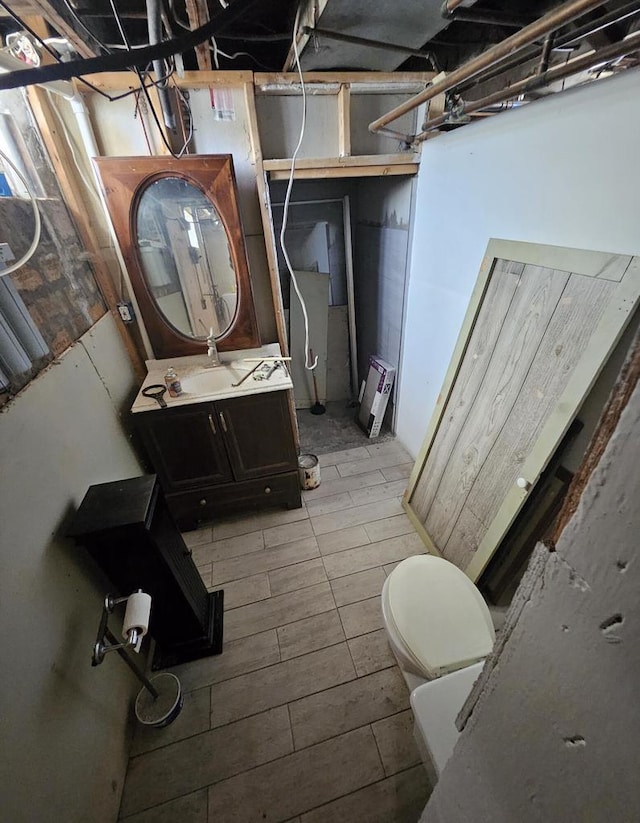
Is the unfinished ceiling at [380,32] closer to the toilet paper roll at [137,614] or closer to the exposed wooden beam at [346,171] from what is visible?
the exposed wooden beam at [346,171]

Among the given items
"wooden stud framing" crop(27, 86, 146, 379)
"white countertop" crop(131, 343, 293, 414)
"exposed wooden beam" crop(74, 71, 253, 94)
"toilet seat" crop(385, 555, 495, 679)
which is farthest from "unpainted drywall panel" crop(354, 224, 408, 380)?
"wooden stud framing" crop(27, 86, 146, 379)

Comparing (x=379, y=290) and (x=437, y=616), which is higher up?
(x=379, y=290)

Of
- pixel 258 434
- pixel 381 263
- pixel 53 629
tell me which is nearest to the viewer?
pixel 53 629

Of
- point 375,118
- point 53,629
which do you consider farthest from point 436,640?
point 375,118

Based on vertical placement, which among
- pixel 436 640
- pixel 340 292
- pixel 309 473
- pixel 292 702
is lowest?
pixel 292 702

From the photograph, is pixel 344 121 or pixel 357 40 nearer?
pixel 357 40

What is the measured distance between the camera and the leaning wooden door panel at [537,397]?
109cm

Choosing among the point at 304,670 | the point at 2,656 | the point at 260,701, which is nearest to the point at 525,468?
the point at 304,670

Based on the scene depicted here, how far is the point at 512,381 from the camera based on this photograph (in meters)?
1.35

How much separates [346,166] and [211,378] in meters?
1.39

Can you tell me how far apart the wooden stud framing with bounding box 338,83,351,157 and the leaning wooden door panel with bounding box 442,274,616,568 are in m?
1.34

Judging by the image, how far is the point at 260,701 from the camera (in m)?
1.34

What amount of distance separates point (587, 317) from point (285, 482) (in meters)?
1.64

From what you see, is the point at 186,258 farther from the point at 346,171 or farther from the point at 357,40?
the point at 357,40
